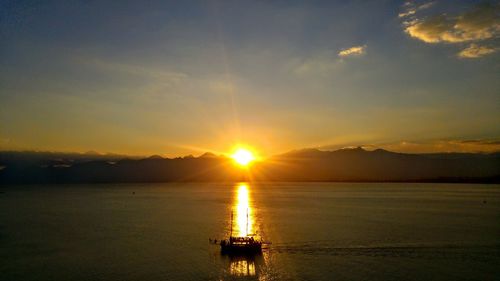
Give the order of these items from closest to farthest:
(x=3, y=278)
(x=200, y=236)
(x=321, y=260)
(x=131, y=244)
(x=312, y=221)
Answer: (x=3, y=278) < (x=321, y=260) < (x=131, y=244) < (x=200, y=236) < (x=312, y=221)

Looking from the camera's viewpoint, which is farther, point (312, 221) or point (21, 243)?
point (312, 221)

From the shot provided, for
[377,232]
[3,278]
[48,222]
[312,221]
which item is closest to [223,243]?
[3,278]

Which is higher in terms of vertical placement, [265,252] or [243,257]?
[265,252]

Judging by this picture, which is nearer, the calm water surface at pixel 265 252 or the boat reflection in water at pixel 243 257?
the calm water surface at pixel 265 252

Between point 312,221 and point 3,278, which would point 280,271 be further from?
Result: point 312,221

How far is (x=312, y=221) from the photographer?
120m

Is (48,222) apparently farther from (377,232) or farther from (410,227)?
(410,227)

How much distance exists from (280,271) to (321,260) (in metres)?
9.95

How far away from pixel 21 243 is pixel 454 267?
87.0m

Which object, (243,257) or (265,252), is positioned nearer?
(243,257)

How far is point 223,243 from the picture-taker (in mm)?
75938

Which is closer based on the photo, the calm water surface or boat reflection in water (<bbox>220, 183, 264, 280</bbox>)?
the calm water surface

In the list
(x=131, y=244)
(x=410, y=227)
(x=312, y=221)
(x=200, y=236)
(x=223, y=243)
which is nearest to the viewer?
(x=223, y=243)

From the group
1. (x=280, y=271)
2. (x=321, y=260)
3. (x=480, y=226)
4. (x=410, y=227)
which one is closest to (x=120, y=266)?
(x=280, y=271)
